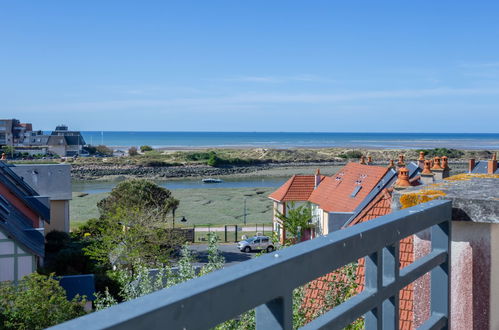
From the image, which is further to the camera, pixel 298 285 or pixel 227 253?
pixel 227 253

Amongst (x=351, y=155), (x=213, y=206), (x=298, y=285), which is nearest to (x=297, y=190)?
(x=213, y=206)

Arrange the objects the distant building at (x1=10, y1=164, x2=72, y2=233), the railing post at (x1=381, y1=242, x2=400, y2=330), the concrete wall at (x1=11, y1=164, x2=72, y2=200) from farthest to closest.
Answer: the concrete wall at (x1=11, y1=164, x2=72, y2=200), the distant building at (x1=10, y1=164, x2=72, y2=233), the railing post at (x1=381, y1=242, x2=400, y2=330)

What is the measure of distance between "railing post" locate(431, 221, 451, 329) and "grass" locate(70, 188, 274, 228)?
3694cm

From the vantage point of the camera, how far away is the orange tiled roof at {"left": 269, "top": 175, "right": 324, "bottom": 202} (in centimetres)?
3338

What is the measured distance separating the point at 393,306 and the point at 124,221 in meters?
21.8

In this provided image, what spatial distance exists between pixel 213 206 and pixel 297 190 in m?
18.4

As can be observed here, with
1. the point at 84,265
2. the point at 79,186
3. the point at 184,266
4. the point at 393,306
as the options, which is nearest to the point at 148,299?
the point at 393,306

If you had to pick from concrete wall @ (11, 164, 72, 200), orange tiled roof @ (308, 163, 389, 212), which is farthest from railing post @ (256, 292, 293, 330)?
concrete wall @ (11, 164, 72, 200)

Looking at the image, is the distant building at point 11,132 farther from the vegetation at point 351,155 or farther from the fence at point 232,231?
Answer: the fence at point 232,231

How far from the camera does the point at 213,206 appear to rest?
51.3m

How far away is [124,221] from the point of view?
2300 cm

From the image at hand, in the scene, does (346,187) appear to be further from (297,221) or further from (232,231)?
(232,231)

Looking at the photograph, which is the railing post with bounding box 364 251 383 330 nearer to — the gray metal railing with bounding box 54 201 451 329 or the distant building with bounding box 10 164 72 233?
the gray metal railing with bounding box 54 201 451 329

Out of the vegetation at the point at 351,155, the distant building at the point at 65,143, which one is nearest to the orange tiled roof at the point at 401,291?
the vegetation at the point at 351,155
